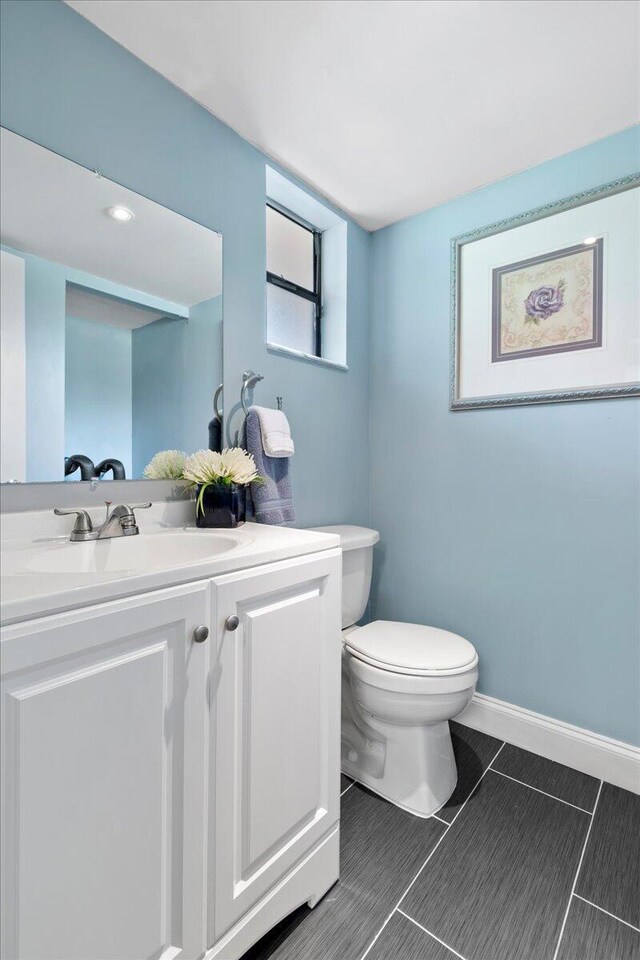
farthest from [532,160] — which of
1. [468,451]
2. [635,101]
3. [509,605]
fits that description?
[509,605]

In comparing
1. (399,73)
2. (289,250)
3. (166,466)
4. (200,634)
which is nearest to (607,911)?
(200,634)

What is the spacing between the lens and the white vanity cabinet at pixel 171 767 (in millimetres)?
613

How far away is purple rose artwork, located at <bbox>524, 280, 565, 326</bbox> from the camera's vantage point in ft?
5.34

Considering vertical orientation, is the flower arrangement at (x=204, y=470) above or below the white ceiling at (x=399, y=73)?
below

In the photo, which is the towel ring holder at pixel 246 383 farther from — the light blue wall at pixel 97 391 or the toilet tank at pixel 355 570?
the toilet tank at pixel 355 570

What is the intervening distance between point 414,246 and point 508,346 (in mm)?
670

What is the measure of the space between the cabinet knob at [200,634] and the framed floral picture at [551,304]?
1.46m

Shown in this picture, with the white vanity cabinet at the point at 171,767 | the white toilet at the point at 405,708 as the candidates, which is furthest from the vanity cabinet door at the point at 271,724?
the white toilet at the point at 405,708

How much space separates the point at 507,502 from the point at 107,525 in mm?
1444

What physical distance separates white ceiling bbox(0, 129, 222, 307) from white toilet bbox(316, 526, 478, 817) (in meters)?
1.05

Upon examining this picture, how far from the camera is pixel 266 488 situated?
148cm

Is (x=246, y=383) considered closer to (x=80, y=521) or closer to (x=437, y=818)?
(x=80, y=521)

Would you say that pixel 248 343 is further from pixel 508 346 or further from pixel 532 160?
pixel 532 160

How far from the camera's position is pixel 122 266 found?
125 cm
